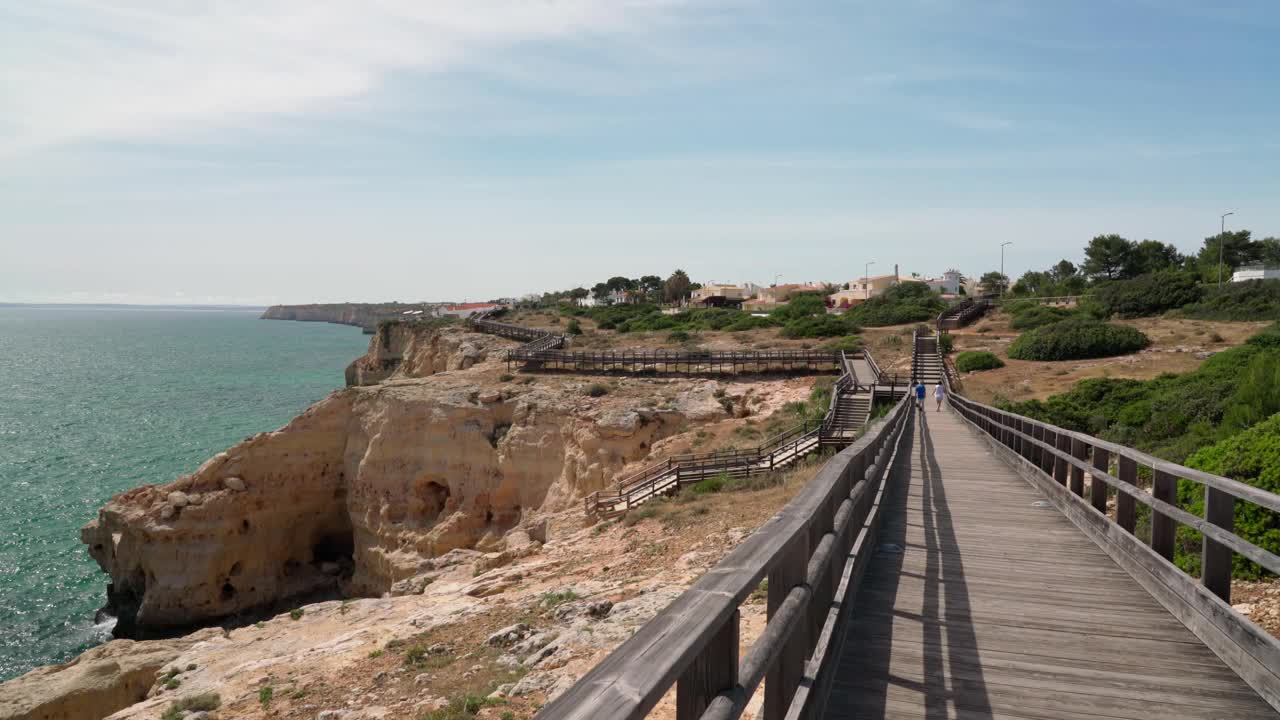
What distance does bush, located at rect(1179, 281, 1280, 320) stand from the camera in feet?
140

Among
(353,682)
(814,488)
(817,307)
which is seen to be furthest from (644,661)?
(817,307)

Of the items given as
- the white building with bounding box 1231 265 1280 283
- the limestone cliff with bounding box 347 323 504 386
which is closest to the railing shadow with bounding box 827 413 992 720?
the limestone cliff with bounding box 347 323 504 386

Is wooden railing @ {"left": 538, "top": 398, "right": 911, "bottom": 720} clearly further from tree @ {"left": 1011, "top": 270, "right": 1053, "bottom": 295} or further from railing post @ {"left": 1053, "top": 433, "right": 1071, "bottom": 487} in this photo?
tree @ {"left": 1011, "top": 270, "right": 1053, "bottom": 295}

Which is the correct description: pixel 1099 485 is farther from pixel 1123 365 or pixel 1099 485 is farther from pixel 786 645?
pixel 1123 365

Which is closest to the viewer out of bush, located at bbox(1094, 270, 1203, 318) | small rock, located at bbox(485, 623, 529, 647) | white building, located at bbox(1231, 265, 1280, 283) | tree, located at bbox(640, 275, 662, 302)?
small rock, located at bbox(485, 623, 529, 647)

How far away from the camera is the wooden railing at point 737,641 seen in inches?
63.1

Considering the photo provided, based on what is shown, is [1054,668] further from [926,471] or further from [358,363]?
[358,363]

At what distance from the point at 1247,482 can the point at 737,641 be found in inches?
366

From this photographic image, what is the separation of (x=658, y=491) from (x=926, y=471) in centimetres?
1161

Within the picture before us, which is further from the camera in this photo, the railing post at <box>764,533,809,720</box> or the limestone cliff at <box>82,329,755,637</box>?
the limestone cliff at <box>82,329,755,637</box>

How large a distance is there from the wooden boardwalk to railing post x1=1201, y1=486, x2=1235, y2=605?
0.41 metres

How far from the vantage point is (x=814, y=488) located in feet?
13.9

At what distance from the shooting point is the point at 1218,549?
440cm

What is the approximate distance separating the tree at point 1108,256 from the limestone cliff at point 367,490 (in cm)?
7820
